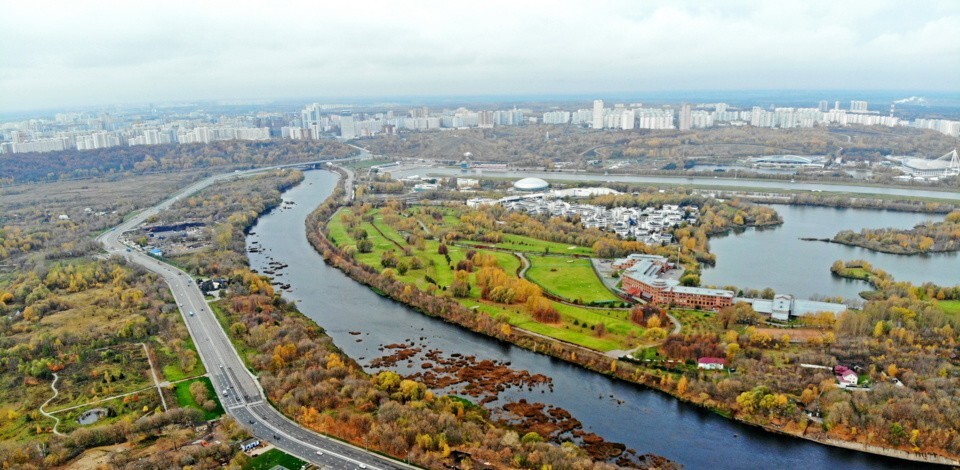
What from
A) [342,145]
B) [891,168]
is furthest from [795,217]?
[342,145]

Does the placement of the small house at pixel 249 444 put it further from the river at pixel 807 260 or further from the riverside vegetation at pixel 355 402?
the river at pixel 807 260

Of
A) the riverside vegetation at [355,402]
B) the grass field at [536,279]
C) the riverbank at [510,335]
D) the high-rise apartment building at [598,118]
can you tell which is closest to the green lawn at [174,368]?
the riverside vegetation at [355,402]

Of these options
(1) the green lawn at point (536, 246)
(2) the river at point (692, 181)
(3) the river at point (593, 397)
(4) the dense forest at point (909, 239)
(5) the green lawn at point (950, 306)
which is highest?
(2) the river at point (692, 181)

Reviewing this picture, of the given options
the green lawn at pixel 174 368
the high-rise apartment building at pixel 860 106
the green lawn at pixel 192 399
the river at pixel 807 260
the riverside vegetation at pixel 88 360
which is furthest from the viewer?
the high-rise apartment building at pixel 860 106

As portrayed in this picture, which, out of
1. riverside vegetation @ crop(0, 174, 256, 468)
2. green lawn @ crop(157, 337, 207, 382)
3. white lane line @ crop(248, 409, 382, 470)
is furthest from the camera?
green lawn @ crop(157, 337, 207, 382)

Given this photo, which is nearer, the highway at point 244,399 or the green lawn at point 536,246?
the highway at point 244,399

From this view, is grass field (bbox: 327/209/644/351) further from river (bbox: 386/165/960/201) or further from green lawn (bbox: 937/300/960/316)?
river (bbox: 386/165/960/201)

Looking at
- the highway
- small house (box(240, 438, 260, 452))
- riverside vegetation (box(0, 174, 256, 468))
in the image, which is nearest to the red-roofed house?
the highway

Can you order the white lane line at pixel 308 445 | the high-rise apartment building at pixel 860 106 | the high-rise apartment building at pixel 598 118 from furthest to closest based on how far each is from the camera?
the high-rise apartment building at pixel 860 106 → the high-rise apartment building at pixel 598 118 → the white lane line at pixel 308 445
